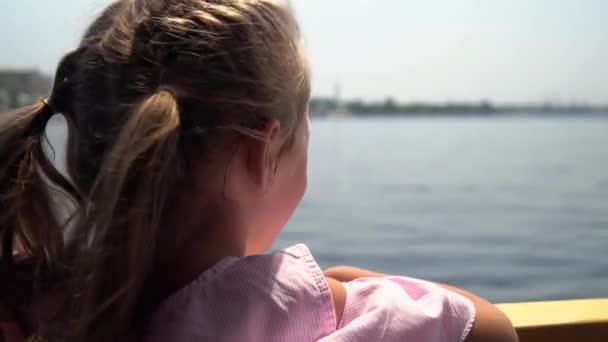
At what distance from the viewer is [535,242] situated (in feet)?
9.09

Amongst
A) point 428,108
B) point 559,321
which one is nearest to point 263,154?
point 559,321

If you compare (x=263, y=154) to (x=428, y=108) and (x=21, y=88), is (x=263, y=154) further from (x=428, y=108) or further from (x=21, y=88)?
(x=428, y=108)

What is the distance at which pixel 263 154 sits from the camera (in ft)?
2.46

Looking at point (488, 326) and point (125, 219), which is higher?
point (125, 219)

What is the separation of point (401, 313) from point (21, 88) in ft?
2.22

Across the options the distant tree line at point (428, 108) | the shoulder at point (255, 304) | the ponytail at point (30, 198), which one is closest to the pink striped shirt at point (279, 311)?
the shoulder at point (255, 304)

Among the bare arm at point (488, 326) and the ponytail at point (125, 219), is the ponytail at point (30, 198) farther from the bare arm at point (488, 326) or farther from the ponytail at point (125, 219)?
the bare arm at point (488, 326)

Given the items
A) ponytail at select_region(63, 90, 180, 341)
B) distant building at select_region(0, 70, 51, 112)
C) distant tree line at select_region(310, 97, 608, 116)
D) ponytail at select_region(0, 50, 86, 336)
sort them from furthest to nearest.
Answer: distant tree line at select_region(310, 97, 608, 116), distant building at select_region(0, 70, 51, 112), ponytail at select_region(0, 50, 86, 336), ponytail at select_region(63, 90, 180, 341)

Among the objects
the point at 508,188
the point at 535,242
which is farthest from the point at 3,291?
the point at 508,188

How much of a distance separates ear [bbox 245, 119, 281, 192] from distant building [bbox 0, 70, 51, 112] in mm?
250

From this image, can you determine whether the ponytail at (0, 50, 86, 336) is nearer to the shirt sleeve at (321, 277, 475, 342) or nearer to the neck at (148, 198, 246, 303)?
the neck at (148, 198, 246, 303)

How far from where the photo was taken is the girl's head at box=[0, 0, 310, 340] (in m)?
0.68

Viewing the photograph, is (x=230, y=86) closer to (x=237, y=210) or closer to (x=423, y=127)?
(x=237, y=210)

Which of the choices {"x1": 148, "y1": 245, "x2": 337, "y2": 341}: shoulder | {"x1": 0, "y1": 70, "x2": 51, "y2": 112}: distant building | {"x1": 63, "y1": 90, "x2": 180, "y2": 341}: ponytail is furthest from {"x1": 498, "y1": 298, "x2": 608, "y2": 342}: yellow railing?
{"x1": 0, "y1": 70, "x2": 51, "y2": 112}: distant building
